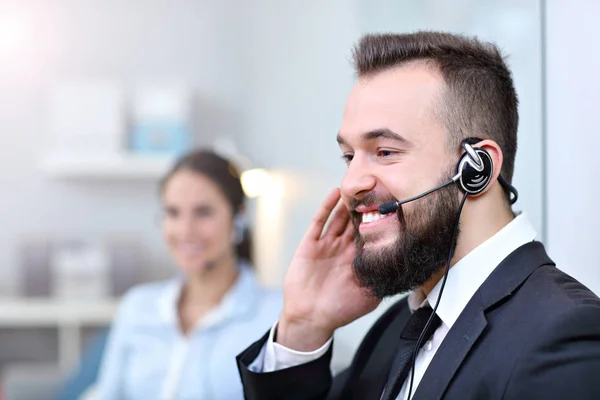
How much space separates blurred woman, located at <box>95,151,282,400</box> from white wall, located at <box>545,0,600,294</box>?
1265 mm

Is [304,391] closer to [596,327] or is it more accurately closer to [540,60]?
[596,327]

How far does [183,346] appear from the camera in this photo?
2.33 metres

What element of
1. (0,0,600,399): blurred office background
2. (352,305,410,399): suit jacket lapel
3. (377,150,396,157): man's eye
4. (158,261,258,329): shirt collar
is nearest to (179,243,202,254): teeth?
(158,261,258,329): shirt collar

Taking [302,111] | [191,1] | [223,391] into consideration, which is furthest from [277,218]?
[191,1]

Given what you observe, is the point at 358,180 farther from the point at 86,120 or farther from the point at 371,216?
the point at 86,120

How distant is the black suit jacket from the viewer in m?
0.81

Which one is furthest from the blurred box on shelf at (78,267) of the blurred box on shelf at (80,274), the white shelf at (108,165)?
the white shelf at (108,165)

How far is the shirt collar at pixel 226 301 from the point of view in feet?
7.66

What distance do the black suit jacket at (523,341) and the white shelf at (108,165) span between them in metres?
2.81

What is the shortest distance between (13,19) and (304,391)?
3284 mm

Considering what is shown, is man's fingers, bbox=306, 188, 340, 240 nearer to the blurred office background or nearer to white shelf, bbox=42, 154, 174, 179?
the blurred office background

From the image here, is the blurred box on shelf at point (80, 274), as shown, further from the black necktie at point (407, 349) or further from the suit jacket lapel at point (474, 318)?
the suit jacket lapel at point (474, 318)

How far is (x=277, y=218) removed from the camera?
299 cm

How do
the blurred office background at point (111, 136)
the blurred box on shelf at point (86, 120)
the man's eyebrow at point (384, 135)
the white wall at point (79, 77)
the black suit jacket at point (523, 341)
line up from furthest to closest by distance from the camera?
the white wall at point (79, 77)
the blurred box on shelf at point (86, 120)
the blurred office background at point (111, 136)
the man's eyebrow at point (384, 135)
the black suit jacket at point (523, 341)
